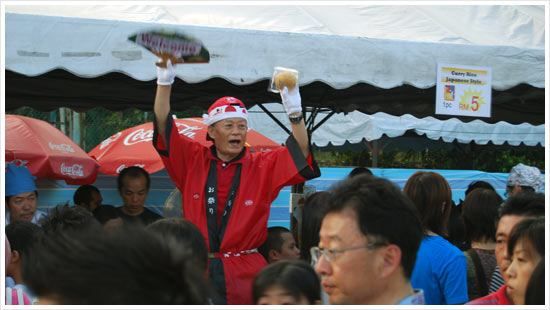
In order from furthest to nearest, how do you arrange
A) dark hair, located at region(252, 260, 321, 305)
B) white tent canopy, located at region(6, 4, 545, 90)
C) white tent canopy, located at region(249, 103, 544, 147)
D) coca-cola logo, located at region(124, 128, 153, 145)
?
white tent canopy, located at region(249, 103, 544, 147) → coca-cola logo, located at region(124, 128, 153, 145) → white tent canopy, located at region(6, 4, 545, 90) → dark hair, located at region(252, 260, 321, 305)

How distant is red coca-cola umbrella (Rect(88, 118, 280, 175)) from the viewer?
6340 millimetres

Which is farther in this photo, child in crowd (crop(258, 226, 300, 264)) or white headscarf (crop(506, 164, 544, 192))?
white headscarf (crop(506, 164, 544, 192))

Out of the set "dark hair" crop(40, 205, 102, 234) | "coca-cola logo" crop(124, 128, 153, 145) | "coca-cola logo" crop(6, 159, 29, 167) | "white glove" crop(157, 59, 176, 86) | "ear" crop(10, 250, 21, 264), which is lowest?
"ear" crop(10, 250, 21, 264)

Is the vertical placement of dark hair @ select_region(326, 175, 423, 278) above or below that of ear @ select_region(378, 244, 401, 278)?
above

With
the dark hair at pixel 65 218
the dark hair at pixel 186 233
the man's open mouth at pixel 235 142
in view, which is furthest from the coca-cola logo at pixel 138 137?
the dark hair at pixel 186 233

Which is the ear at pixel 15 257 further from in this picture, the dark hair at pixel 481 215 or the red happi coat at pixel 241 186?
the dark hair at pixel 481 215

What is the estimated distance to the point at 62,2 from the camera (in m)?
4.41

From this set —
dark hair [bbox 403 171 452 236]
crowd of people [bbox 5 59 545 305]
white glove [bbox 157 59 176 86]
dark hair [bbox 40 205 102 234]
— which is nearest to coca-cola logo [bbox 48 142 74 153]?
crowd of people [bbox 5 59 545 305]

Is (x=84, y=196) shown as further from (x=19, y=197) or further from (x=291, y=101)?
(x=291, y=101)

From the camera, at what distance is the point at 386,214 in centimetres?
204

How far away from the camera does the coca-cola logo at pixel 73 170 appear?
550 centimetres

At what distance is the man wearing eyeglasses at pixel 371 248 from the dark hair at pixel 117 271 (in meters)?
0.80

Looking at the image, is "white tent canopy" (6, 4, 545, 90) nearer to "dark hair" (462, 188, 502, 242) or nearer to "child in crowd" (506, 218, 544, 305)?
"dark hair" (462, 188, 502, 242)

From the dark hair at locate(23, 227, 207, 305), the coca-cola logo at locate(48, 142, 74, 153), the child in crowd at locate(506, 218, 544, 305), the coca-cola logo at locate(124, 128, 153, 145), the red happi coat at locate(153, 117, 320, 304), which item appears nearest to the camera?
the dark hair at locate(23, 227, 207, 305)
